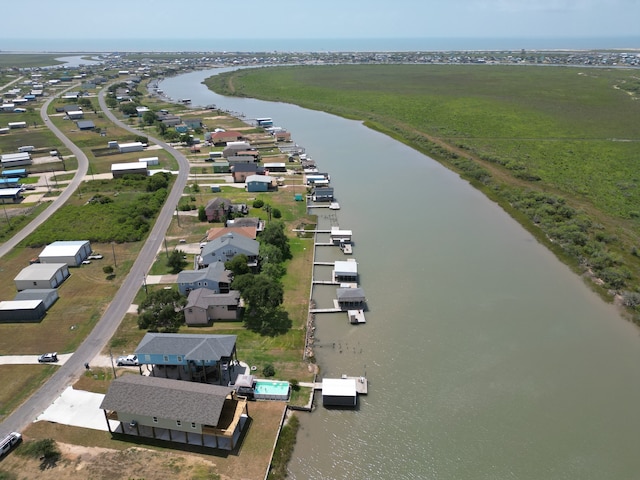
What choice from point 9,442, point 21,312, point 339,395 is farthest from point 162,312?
point 339,395

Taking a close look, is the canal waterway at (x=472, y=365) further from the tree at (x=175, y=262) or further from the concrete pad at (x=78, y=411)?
the tree at (x=175, y=262)

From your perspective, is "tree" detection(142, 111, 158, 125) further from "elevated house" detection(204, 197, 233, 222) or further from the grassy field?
"elevated house" detection(204, 197, 233, 222)

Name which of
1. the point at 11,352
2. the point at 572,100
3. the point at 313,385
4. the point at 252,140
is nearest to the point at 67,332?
the point at 11,352

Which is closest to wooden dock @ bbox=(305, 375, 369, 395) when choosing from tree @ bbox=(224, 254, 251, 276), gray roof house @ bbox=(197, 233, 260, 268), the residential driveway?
tree @ bbox=(224, 254, 251, 276)

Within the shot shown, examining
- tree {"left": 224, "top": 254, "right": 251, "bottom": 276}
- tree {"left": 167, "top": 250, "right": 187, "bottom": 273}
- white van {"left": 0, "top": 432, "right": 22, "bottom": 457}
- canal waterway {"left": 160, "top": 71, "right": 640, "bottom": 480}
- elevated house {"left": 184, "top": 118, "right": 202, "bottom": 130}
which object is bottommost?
canal waterway {"left": 160, "top": 71, "right": 640, "bottom": 480}

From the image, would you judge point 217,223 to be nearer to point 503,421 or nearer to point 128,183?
point 128,183
